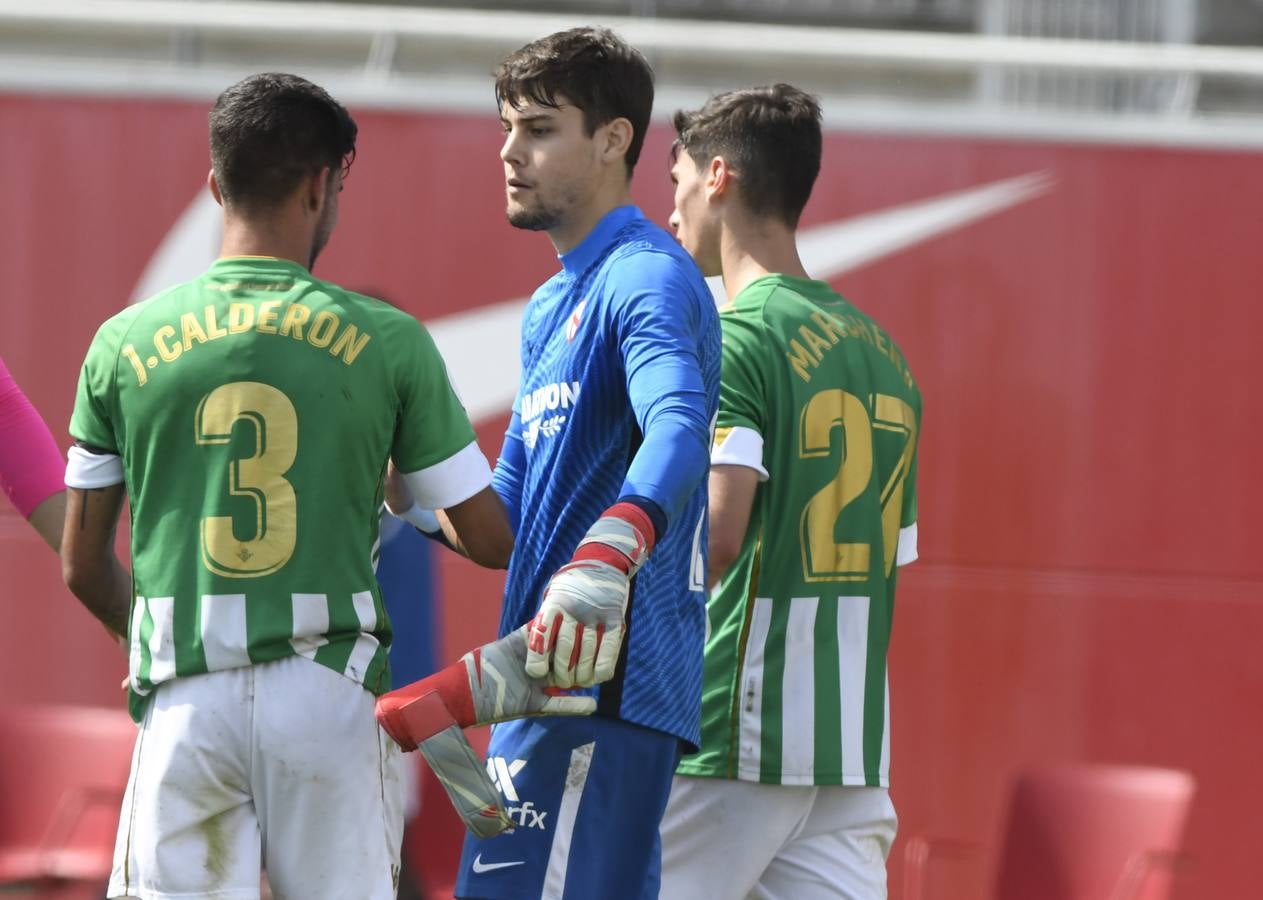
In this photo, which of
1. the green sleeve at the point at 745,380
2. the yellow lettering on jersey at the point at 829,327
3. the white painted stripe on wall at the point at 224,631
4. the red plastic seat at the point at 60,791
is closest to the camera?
the white painted stripe on wall at the point at 224,631

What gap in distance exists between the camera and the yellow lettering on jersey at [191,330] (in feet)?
6.66

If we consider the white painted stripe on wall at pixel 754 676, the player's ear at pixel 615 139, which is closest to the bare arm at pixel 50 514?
the player's ear at pixel 615 139

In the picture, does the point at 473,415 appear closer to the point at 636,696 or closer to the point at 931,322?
the point at 931,322

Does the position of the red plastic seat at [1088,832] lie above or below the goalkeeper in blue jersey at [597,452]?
below

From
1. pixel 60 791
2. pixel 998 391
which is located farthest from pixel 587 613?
pixel 998 391

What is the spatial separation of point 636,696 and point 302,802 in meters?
0.45

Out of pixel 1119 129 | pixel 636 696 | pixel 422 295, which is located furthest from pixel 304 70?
pixel 636 696

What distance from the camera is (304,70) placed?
452cm

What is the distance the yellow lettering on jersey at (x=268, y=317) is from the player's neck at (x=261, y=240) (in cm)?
11

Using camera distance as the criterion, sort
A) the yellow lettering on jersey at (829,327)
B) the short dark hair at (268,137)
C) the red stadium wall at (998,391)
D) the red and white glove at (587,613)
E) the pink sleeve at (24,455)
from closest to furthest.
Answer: the red and white glove at (587,613) < the short dark hair at (268,137) < the pink sleeve at (24,455) < the yellow lettering on jersey at (829,327) < the red stadium wall at (998,391)

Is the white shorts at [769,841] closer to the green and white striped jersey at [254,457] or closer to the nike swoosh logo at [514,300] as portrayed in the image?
the green and white striped jersey at [254,457]

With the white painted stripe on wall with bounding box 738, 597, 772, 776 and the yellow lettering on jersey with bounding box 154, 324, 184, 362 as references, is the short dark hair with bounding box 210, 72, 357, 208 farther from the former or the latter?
the white painted stripe on wall with bounding box 738, 597, 772, 776

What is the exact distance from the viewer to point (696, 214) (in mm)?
2865

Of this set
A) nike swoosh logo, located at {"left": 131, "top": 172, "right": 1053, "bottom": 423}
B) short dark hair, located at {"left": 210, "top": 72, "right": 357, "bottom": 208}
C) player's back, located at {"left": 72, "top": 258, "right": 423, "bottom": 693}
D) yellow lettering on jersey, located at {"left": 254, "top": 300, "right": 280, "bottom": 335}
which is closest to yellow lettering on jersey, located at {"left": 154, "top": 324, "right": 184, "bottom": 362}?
player's back, located at {"left": 72, "top": 258, "right": 423, "bottom": 693}
